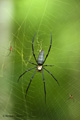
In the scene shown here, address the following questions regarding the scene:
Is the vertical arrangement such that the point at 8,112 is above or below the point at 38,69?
below

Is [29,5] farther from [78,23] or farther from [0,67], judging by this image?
[0,67]

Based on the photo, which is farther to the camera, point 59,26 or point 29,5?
point 29,5

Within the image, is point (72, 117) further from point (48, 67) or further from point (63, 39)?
point (63, 39)

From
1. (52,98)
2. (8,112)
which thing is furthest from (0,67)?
(52,98)

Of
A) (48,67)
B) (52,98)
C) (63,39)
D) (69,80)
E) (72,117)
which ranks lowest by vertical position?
(72,117)

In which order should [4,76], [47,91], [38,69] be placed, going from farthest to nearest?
[4,76]
[47,91]
[38,69]

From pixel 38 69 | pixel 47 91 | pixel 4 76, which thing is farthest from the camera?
pixel 4 76
